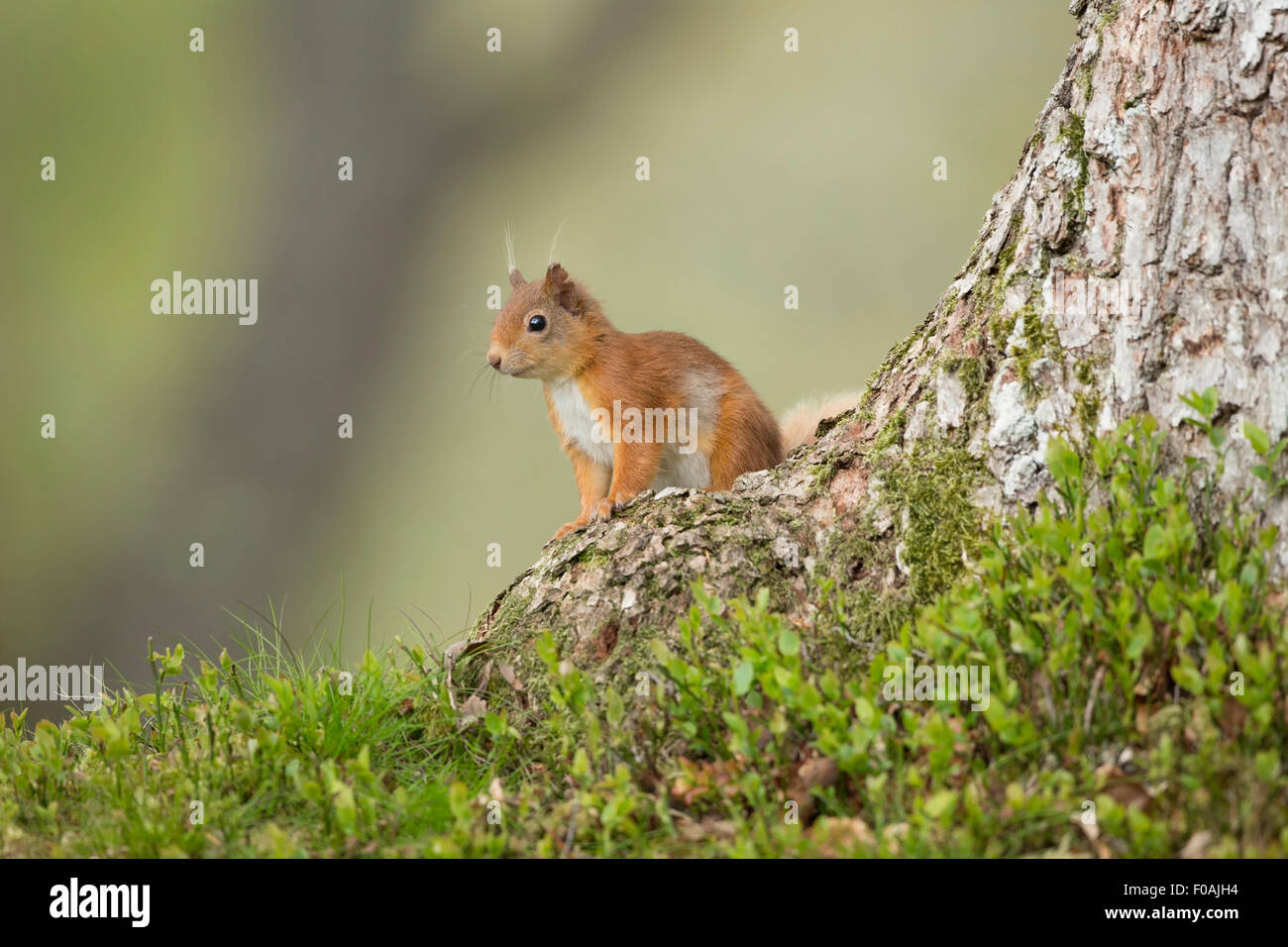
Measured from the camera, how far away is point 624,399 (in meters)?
4.41

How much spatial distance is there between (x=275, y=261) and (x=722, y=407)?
5041mm

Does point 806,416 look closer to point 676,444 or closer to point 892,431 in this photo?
point 676,444

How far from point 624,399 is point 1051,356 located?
178 centimetres

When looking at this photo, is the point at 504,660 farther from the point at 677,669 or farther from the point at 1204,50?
the point at 1204,50

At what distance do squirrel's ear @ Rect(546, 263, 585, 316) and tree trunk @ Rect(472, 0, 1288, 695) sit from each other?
4.28ft

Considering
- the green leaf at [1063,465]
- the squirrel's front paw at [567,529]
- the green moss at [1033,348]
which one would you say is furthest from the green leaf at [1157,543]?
the squirrel's front paw at [567,529]

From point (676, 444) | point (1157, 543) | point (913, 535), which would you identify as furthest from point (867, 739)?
point (676, 444)

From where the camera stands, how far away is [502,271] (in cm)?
776

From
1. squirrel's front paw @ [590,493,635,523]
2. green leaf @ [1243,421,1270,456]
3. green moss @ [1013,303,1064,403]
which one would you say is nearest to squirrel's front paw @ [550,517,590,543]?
squirrel's front paw @ [590,493,635,523]

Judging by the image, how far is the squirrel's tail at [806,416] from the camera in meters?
4.75

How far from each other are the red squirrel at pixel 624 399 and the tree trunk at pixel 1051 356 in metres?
0.83

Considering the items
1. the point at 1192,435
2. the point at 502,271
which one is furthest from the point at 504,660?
the point at 502,271

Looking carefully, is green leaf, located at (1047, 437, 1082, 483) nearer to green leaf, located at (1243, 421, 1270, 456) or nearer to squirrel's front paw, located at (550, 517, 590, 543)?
green leaf, located at (1243, 421, 1270, 456)

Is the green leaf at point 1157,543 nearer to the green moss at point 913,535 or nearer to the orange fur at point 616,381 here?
the green moss at point 913,535
